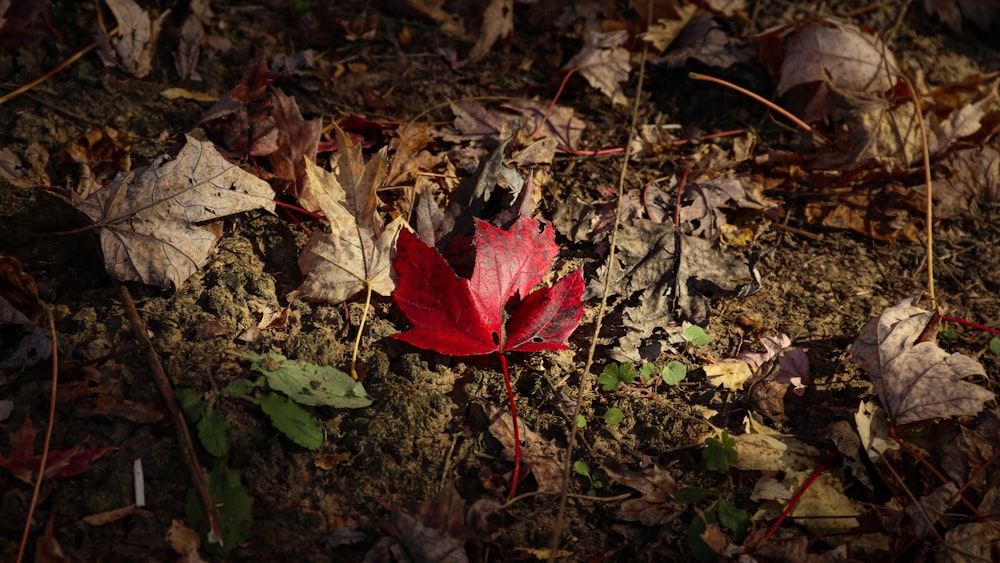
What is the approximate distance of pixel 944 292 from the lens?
2.18 m

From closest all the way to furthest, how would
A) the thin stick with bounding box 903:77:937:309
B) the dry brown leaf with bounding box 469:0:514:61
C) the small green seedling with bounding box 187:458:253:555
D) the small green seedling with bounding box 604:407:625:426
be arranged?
the small green seedling with bounding box 187:458:253:555 < the small green seedling with bounding box 604:407:625:426 < the thin stick with bounding box 903:77:937:309 < the dry brown leaf with bounding box 469:0:514:61

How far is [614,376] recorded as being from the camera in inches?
71.5

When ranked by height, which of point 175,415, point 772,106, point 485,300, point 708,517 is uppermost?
point 772,106

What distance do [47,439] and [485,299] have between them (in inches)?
40.6

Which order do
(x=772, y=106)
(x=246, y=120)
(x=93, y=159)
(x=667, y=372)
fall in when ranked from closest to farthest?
(x=667, y=372) → (x=93, y=159) → (x=246, y=120) → (x=772, y=106)

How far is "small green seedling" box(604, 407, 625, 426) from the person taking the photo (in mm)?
1756

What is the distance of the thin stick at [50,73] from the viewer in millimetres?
2066

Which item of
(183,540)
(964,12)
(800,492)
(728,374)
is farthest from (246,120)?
(964,12)

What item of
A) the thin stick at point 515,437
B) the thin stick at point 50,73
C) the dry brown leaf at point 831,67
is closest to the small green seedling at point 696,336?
the thin stick at point 515,437

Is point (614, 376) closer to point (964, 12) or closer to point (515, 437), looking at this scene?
point (515, 437)

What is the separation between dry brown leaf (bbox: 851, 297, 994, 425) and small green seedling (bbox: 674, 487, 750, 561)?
53 cm

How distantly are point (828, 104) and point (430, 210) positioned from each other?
1636 millimetres

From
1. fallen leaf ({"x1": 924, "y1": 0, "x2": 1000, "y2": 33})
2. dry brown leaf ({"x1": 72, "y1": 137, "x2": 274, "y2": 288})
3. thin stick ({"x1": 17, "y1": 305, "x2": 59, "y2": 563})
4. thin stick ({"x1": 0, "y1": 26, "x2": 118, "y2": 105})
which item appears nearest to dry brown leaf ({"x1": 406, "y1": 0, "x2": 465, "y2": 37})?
thin stick ({"x1": 0, "y1": 26, "x2": 118, "y2": 105})

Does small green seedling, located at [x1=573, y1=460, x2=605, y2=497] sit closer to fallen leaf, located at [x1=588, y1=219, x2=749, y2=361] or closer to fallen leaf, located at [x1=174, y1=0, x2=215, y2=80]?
fallen leaf, located at [x1=588, y1=219, x2=749, y2=361]
